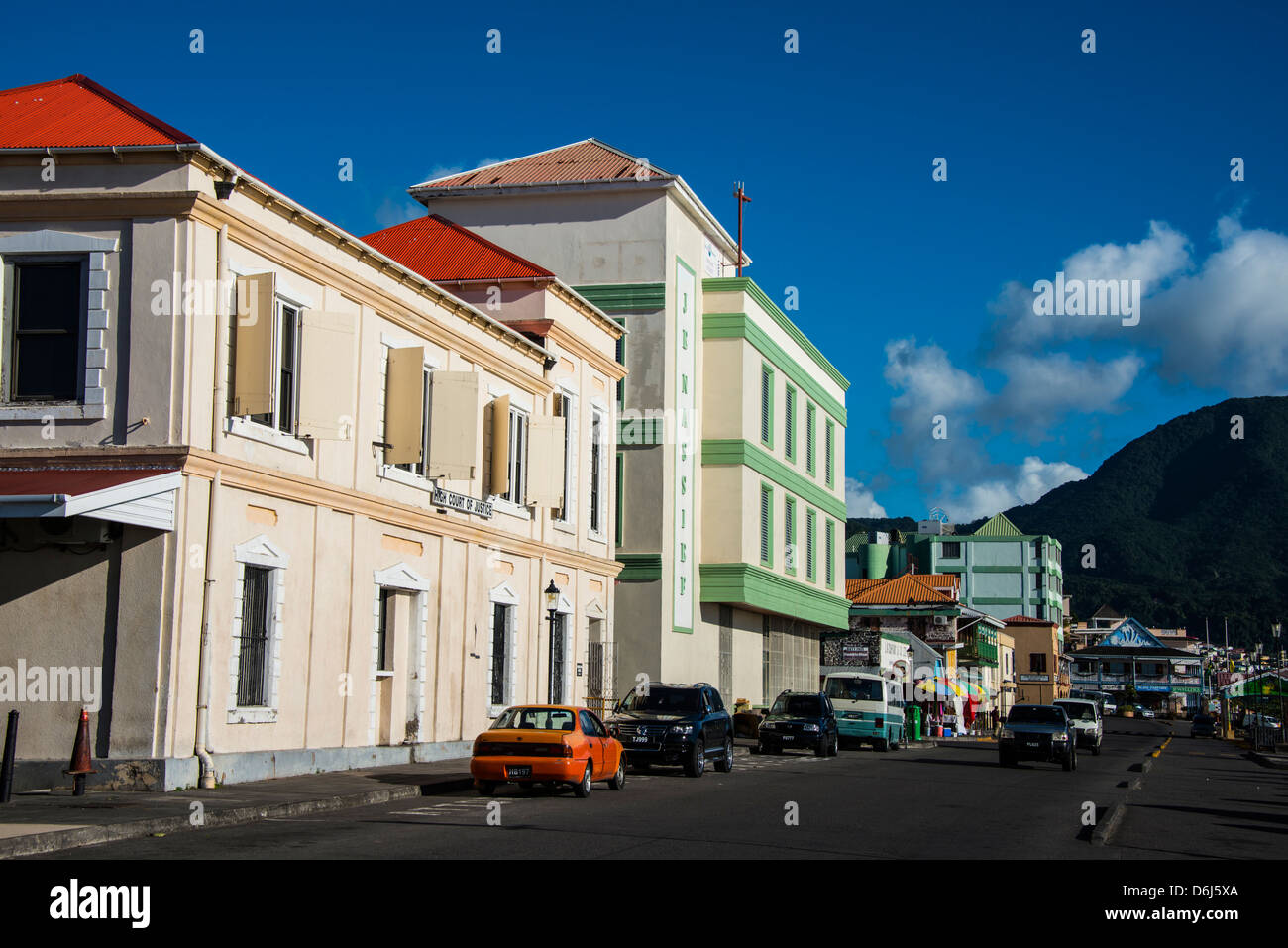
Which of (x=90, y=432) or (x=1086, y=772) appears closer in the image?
(x=90, y=432)

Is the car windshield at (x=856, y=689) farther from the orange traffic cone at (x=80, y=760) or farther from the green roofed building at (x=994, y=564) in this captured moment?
the green roofed building at (x=994, y=564)

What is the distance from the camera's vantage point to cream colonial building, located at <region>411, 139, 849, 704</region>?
4194 cm

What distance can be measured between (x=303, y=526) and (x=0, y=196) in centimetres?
656

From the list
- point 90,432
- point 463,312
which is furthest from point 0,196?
point 463,312

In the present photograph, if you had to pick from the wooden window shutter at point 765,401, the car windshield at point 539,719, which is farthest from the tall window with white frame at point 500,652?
the wooden window shutter at point 765,401

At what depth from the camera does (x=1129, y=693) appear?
6024 inches

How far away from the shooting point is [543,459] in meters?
31.0

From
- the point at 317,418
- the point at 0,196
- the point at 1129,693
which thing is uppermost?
the point at 0,196

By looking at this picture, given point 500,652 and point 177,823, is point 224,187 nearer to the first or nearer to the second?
point 177,823

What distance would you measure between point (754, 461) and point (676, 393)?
4684 mm

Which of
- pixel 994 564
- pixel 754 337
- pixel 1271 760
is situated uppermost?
pixel 754 337

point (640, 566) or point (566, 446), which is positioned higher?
point (566, 446)

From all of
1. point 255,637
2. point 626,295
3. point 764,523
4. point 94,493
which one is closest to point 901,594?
point 764,523
